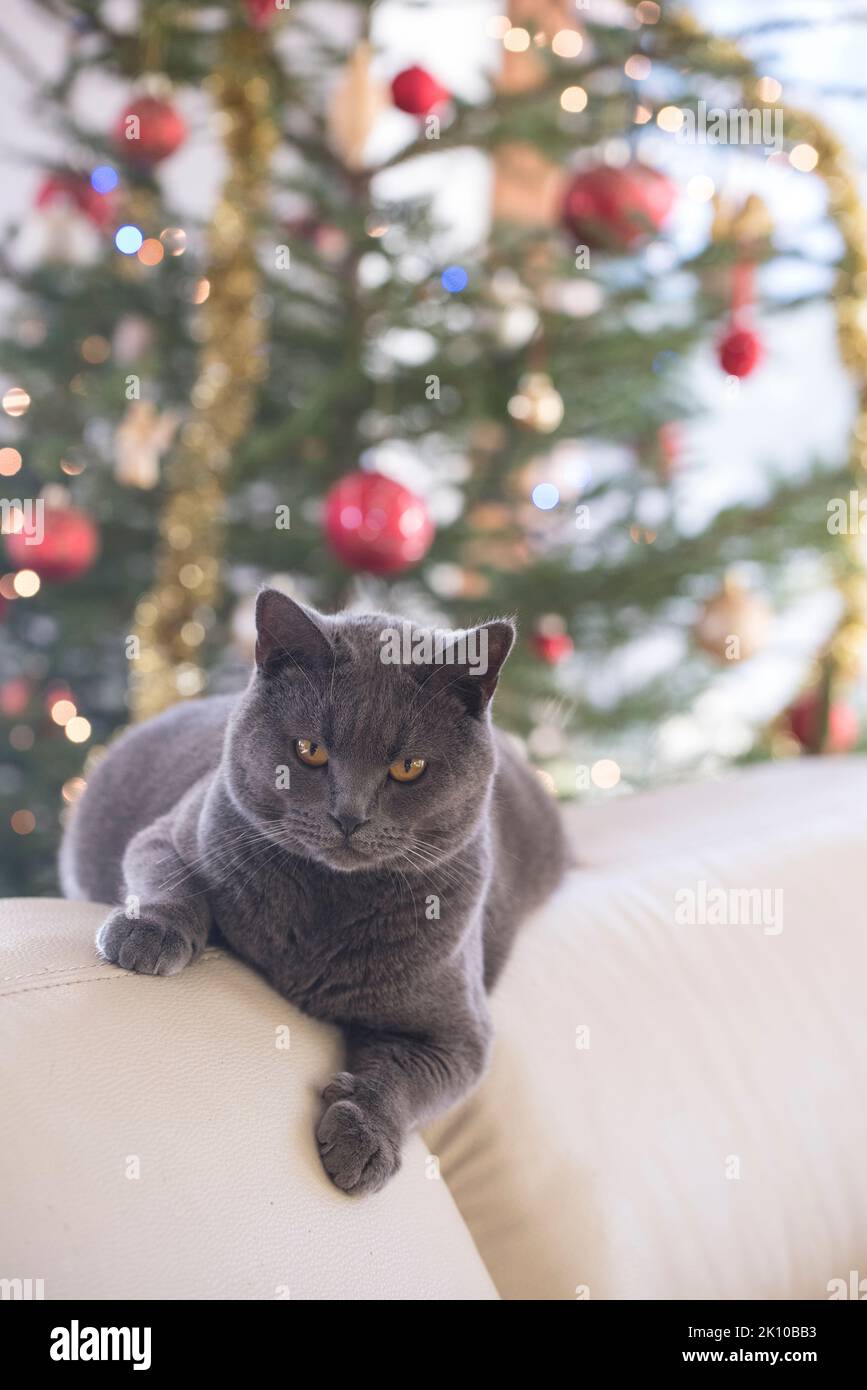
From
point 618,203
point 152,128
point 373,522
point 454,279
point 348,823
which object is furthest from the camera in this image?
point 454,279

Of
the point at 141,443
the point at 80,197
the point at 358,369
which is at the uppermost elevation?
the point at 80,197

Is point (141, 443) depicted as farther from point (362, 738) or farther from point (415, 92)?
point (362, 738)

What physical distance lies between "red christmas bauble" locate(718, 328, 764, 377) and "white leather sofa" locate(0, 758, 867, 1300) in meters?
0.69

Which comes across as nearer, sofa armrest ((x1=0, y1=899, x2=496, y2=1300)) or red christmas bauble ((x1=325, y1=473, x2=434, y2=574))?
sofa armrest ((x1=0, y1=899, x2=496, y2=1300))

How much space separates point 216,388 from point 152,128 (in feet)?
1.10

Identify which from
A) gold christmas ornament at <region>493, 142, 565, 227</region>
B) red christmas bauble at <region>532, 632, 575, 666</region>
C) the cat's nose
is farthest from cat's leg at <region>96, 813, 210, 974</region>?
gold christmas ornament at <region>493, 142, 565, 227</region>

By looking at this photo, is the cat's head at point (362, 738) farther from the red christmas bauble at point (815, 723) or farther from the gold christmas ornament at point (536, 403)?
the red christmas bauble at point (815, 723)

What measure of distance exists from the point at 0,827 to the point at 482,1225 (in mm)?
1321

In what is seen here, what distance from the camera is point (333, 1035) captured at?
2.63 feet

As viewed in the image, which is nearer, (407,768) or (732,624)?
(407,768)

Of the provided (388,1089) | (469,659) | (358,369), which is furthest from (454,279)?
(388,1089)

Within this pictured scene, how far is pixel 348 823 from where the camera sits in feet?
2.44

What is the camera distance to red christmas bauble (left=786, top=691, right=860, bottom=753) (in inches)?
75.3

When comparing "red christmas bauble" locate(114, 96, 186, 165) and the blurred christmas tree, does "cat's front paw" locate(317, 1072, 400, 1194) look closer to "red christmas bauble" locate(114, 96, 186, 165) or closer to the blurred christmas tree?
the blurred christmas tree
